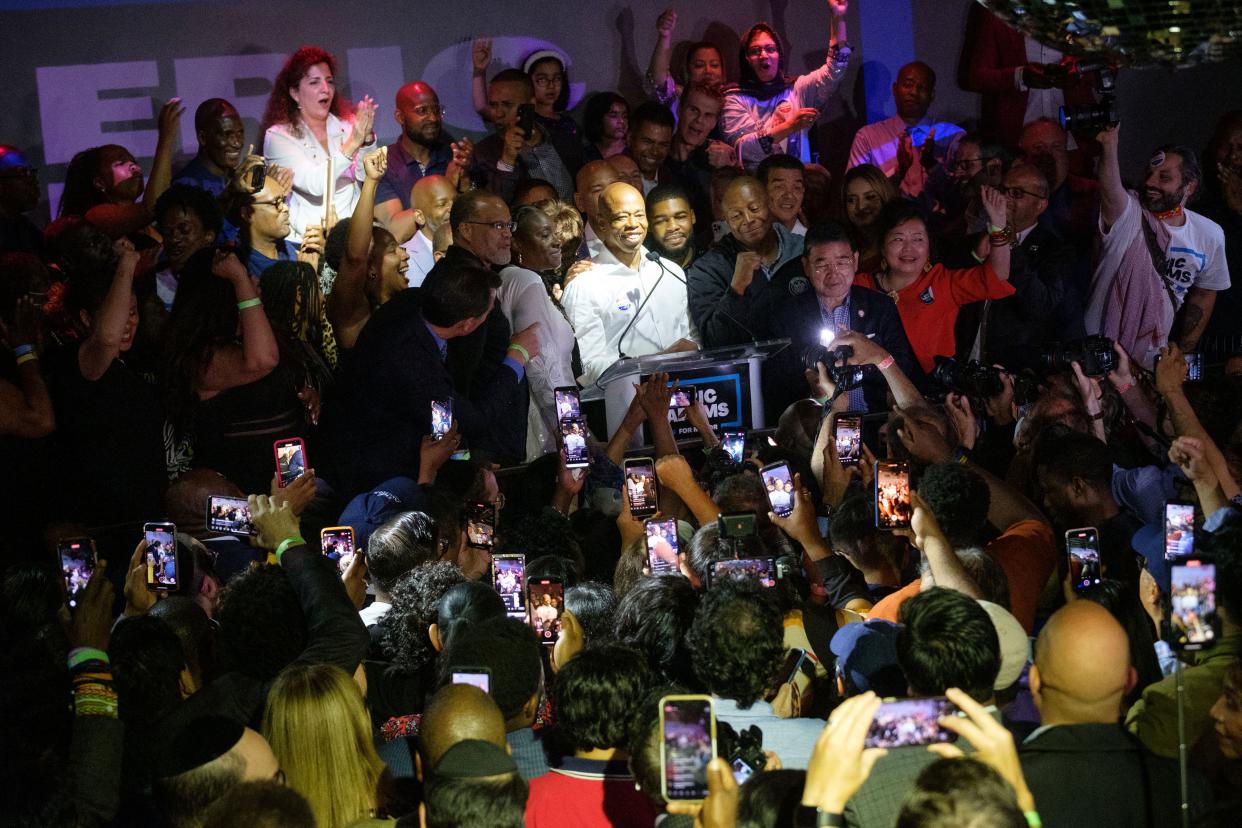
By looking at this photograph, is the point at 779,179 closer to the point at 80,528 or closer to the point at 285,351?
the point at 285,351

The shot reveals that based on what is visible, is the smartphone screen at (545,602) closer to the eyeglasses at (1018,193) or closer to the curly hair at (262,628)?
the curly hair at (262,628)

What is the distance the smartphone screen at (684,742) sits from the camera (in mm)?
2193

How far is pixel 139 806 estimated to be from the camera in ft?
9.34

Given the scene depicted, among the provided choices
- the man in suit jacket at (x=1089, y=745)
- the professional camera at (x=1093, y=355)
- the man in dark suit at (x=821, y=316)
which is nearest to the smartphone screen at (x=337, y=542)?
the man in suit jacket at (x=1089, y=745)

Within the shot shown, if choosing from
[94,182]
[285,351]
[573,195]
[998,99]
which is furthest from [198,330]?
[998,99]

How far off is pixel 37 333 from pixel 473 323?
5.57 feet

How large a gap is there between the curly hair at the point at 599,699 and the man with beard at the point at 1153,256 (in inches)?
197

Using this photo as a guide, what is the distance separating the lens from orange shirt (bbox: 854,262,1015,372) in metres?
6.80

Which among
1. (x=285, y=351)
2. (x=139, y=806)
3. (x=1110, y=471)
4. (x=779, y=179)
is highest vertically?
(x=779, y=179)

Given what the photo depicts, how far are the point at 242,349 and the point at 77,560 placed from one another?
157 centimetres

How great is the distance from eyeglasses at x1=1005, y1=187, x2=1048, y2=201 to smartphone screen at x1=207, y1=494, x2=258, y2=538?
4.46 metres

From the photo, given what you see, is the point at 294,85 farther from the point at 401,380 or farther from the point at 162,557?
the point at 162,557

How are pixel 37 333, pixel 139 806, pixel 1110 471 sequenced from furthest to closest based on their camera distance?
pixel 37 333 < pixel 1110 471 < pixel 139 806

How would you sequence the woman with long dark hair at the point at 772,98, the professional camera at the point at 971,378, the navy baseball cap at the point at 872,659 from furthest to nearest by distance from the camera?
1. the woman with long dark hair at the point at 772,98
2. the professional camera at the point at 971,378
3. the navy baseball cap at the point at 872,659
